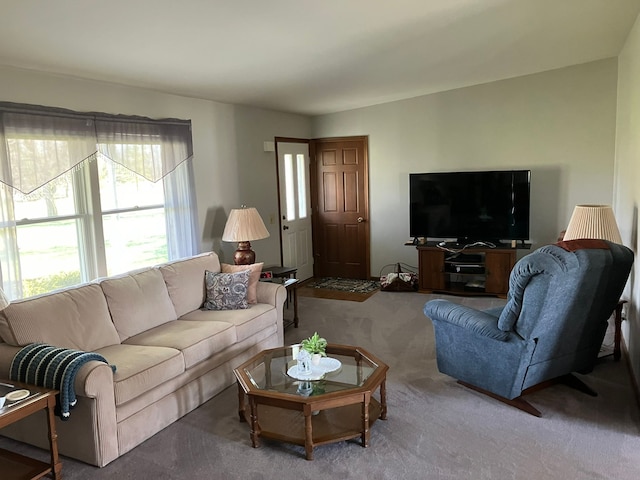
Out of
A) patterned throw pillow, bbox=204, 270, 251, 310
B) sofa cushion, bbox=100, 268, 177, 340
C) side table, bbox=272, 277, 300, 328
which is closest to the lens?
sofa cushion, bbox=100, 268, 177, 340

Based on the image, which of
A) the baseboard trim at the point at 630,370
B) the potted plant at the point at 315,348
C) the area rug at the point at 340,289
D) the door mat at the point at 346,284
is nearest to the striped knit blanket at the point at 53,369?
the potted plant at the point at 315,348

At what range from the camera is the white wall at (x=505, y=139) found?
5633 mm

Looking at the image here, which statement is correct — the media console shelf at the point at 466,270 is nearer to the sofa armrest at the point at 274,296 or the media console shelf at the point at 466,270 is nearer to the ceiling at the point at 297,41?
the ceiling at the point at 297,41

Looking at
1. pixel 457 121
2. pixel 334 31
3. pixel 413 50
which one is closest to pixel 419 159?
pixel 457 121

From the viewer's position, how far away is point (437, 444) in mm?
2867

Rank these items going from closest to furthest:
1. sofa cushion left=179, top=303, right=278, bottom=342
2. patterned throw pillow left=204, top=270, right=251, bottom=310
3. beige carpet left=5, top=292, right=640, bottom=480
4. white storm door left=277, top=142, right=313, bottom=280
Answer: beige carpet left=5, top=292, right=640, bottom=480 < sofa cushion left=179, top=303, right=278, bottom=342 < patterned throw pillow left=204, top=270, right=251, bottom=310 < white storm door left=277, top=142, right=313, bottom=280

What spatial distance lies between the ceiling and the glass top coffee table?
2.09 m

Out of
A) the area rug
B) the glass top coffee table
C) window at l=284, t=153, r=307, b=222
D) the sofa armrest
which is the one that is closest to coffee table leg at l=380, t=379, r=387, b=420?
the glass top coffee table

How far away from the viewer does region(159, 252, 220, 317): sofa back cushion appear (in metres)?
4.00

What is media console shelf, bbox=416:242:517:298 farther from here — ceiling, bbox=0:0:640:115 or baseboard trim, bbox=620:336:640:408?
ceiling, bbox=0:0:640:115

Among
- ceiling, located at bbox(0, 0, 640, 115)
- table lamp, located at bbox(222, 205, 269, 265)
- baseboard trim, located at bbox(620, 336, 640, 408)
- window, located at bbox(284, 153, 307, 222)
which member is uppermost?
ceiling, located at bbox(0, 0, 640, 115)

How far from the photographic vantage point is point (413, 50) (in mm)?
4305

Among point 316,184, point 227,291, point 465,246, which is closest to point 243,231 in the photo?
point 227,291

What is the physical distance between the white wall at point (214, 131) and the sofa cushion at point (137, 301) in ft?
4.22
